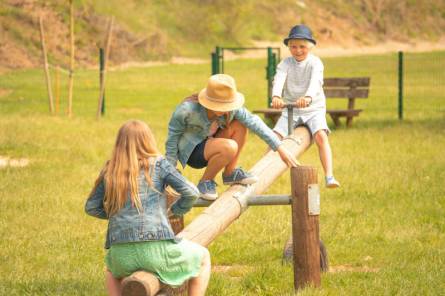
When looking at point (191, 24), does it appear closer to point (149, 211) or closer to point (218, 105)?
point (218, 105)

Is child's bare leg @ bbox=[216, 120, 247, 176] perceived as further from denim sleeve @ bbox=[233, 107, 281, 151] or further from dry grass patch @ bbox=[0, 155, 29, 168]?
dry grass patch @ bbox=[0, 155, 29, 168]

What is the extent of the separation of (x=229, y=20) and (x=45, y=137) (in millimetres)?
31798

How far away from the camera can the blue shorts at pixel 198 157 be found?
23.7ft

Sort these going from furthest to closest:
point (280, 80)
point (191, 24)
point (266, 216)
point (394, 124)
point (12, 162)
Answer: point (191, 24) → point (394, 124) → point (12, 162) → point (266, 216) → point (280, 80)

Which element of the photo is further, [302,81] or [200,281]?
[302,81]

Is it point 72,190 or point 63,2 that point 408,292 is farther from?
point 63,2

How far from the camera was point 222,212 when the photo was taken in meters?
6.51

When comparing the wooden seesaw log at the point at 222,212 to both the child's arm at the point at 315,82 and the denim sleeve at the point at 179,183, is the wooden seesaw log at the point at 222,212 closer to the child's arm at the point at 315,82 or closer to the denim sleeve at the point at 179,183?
the denim sleeve at the point at 179,183

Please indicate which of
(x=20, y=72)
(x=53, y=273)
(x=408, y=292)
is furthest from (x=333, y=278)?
(x=20, y=72)

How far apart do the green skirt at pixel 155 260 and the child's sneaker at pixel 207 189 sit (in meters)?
1.62

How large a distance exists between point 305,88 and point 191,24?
3762cm

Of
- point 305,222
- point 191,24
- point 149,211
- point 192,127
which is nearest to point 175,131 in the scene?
point 192,127

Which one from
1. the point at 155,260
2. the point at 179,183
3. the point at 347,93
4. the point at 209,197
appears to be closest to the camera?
the point at 155,260

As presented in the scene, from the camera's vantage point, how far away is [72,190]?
11234 mm
